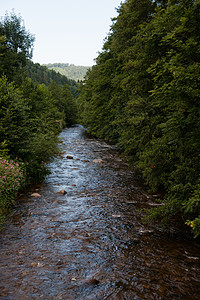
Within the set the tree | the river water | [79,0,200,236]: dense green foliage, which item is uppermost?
the tree

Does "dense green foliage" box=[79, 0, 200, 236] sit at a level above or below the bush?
above

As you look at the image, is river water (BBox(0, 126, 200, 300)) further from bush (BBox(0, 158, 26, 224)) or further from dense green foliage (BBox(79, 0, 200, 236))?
dense green foliage (BBox(79, 0, 200, 236))

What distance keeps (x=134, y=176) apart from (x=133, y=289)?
9195mm

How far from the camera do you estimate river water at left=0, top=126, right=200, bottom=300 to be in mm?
4332

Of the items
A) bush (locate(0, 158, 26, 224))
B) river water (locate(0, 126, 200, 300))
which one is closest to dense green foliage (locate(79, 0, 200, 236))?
river water (locate(0, 126, 200, 300))

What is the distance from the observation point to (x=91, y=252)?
5.67 meters

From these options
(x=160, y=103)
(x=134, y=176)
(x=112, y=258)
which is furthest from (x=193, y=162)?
(x=134, y=176)

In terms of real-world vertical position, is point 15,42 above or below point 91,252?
above

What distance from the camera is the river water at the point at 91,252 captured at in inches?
171

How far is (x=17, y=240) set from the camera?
6.02 meters

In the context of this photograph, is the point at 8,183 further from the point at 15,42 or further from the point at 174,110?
the point at 15,42

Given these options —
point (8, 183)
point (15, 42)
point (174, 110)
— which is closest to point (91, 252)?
point (8, 183)

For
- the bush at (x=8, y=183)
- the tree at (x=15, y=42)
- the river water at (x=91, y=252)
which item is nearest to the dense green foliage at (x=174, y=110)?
the river water at (x=91, y=252)

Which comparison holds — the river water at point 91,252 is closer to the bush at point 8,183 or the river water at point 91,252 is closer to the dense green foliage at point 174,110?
the bush at point 8,183
